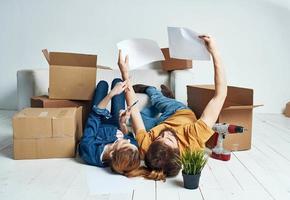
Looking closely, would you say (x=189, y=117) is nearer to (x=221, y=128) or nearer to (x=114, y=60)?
(x=221, y=128)

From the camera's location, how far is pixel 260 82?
3547 millimetres

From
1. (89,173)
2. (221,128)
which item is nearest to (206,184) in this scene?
(221,128)

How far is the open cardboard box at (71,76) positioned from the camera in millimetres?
2332

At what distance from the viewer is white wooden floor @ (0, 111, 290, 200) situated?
1475mm

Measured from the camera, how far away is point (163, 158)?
5.28 ft

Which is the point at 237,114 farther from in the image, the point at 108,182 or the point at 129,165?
the point at 108,182

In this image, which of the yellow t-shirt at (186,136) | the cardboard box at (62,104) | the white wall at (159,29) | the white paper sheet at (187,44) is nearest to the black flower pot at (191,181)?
the yellow t-shirt at (186,136)

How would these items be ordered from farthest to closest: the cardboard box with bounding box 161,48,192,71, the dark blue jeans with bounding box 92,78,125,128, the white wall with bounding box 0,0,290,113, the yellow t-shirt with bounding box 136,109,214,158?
1. the white wall with bounding box 0,0,290,113
2. the cardboard box with bounding box 161,48,192,71
3. the dark blue jeans with bounding box 92,78,125,128
4. the yellow t-shirt with bounding box 136,109,214,158

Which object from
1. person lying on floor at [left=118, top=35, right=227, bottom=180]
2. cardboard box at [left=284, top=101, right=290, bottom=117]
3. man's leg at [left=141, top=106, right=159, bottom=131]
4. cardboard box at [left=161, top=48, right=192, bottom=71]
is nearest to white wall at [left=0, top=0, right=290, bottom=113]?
cardboard box at [left=284, top=101, right=290, bottom=117]

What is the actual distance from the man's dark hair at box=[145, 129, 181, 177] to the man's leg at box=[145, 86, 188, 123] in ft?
1.81

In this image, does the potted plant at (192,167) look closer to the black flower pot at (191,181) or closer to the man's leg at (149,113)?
the black flower pot at (191,181)

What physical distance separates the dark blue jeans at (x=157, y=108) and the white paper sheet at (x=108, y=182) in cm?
52

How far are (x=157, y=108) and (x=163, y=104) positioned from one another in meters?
0.08

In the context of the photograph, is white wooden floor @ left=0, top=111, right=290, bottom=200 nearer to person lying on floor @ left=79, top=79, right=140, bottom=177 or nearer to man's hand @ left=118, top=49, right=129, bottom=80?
person lying on floor @ left=79, top=79, right=140, bottom=177
